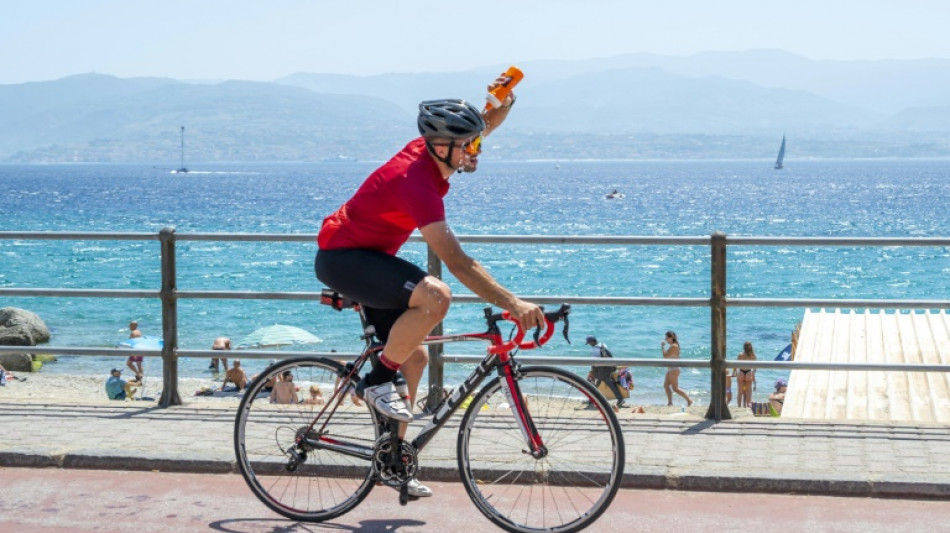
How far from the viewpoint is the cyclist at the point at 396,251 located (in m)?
5.23

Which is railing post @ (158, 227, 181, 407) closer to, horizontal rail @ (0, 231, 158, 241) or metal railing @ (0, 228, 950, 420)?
metal railing @ (0, 228, 950, 420)

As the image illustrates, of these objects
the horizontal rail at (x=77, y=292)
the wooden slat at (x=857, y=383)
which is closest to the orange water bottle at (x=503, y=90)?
the horizontal rail at (x=77, y=292)

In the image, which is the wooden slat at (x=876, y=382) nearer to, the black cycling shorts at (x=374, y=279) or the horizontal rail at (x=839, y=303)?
the horizontal rail at (x=839, y=303)

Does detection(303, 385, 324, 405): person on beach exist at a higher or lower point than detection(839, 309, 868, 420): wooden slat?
higher

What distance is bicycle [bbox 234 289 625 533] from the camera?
5543 millimetres

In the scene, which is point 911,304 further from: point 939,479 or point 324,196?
point 324,196

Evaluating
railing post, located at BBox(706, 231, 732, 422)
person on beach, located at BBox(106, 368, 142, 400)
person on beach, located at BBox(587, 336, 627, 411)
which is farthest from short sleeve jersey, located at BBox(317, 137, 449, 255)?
person on beach, located at BBox(106, 368, 142, 400)

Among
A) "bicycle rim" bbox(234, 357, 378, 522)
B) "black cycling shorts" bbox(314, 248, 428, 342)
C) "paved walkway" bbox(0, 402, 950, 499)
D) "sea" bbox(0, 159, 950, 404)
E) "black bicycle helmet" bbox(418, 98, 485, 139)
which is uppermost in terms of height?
"black bicycle helmet" bbox(418, 98, 485, 139)

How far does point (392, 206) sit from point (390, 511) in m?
1.52

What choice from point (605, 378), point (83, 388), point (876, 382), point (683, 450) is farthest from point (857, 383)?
point (83, 388)

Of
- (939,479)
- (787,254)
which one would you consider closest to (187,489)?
(939,479)

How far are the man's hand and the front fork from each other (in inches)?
12.6

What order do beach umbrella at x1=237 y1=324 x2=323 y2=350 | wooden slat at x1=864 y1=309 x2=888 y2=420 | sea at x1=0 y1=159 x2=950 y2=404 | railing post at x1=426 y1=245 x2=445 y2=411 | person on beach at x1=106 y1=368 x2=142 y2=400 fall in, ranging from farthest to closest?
1. sea at x1=0 y1=159 x2=950 y2=404
2. beach umbrella at x1=237 y1=324 x2=323 y2=350
3. person on beach at x1=106 y1=368 x2=142 y2=400
4. wooden slat at x1=864 y1=309 x2=888 y2=420
5. railing post at x1=426 y1=245 x2=445 y2=411

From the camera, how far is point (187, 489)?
21.6ft
